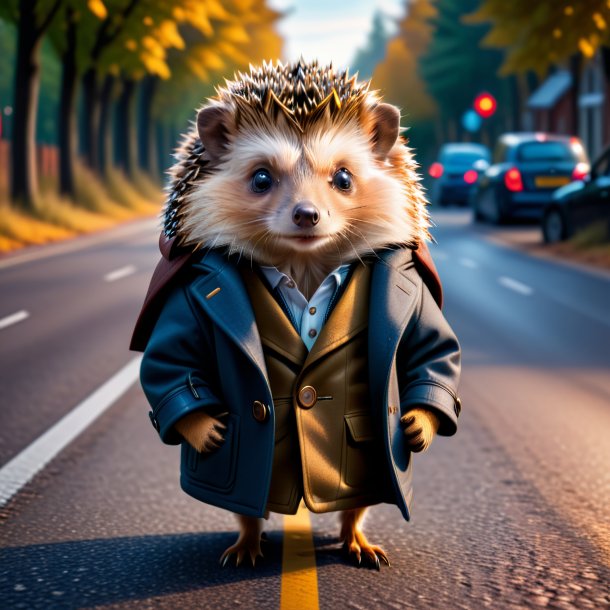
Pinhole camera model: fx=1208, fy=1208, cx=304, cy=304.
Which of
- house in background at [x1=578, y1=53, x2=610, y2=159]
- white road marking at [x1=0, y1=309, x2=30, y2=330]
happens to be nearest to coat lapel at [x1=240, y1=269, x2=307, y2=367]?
white road marking at [x1=0, y1=309, x2=30, y2=330]

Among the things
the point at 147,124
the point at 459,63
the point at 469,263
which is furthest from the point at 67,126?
the point at 459,63

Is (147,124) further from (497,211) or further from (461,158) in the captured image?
(497,211)

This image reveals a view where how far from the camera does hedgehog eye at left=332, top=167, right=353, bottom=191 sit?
3.47 metres

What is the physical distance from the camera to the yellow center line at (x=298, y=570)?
3.71 metres

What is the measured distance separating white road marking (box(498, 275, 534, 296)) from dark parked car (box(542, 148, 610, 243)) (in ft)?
10.1

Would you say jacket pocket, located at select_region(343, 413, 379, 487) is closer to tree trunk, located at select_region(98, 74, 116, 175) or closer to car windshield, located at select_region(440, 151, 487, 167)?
car windshield, located at select_region(440, 151, 487, 167)

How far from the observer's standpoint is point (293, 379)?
3.58 m

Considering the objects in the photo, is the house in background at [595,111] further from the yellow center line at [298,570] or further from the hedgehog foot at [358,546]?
the hedgehog foot at [358,546]

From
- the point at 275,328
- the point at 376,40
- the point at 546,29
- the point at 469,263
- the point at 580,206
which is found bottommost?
the point at 469,263

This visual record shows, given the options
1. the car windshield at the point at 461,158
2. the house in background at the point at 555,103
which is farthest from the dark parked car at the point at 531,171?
the house in background at the point at 555,103

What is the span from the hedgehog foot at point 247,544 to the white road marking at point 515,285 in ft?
33.6

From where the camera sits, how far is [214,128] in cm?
351

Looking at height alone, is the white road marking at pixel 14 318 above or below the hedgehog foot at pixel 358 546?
below

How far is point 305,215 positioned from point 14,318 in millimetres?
9122
